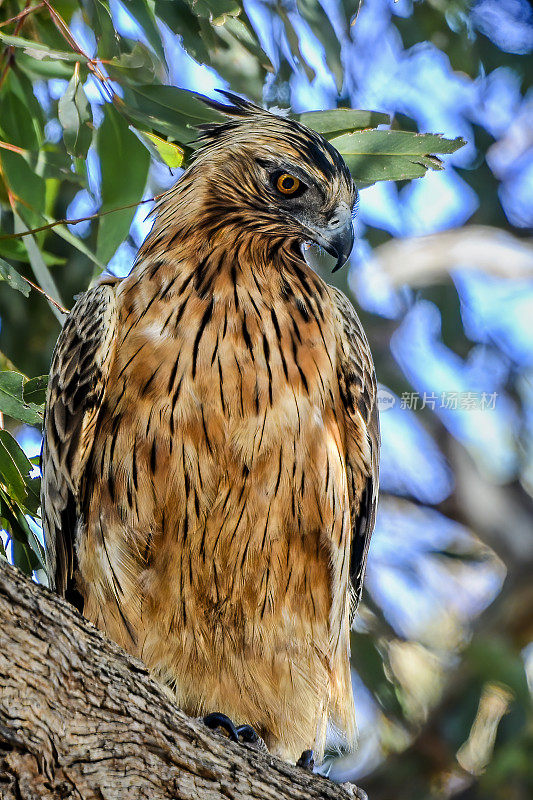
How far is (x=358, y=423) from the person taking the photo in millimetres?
3242

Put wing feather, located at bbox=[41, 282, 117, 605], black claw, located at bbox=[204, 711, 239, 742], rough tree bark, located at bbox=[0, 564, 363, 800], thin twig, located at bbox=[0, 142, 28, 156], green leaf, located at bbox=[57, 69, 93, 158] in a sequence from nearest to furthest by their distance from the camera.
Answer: rough tree bark, located at bbox=[0, 564, 363, 800]
black claw, located at bbox=[204, 711, 239, 742]
wing feather, located at bbox=[41, 282, 117, 605]
green leaf, located at bbox=[57, 69, 93, 158]
thin twig, located at bbox=[0, 142, 28, 156]

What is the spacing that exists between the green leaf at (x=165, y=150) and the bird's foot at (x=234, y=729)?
6.27ft

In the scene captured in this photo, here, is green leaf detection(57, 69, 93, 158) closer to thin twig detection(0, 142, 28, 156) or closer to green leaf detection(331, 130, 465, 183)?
thin twig detection(0, 142, 28, 156)

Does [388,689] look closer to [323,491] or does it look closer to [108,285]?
[323,491]

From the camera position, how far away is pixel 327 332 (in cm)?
322

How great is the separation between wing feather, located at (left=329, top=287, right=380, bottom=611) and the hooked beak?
0.24 metres

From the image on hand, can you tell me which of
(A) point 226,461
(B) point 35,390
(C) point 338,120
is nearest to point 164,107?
(C) point 338,120

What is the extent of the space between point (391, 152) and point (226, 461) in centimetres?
128

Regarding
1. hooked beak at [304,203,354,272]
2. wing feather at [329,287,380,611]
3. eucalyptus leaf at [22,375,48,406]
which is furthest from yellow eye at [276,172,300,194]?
eucalyptus leaf at [22,375,48,406]

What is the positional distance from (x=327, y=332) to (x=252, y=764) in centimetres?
145

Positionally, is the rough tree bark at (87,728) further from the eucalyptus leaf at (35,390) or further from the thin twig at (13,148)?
the thin twig at (13,148)

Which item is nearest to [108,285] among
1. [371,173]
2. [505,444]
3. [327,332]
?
[327,332]

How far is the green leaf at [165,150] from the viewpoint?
3.41 m

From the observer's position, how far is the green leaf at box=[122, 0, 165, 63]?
10.5 feet
